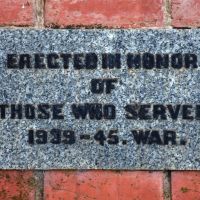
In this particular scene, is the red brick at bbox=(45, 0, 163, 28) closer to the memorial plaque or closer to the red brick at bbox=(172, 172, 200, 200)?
the memorial plaque

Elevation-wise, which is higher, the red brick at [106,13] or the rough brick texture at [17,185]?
the red brick at [106,13]

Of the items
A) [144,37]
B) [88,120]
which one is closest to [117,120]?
[88,120]

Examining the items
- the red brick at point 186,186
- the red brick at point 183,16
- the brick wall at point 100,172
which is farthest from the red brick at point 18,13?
the red brick at point 186,186

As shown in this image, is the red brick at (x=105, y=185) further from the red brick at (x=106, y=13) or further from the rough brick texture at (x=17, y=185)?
Answer: the red brick at (x=106, y=13)

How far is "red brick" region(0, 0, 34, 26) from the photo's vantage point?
115 cm

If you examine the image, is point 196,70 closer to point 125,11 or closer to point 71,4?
point 125,11

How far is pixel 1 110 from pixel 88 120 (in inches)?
7.4

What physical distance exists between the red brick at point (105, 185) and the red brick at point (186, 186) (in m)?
0.03

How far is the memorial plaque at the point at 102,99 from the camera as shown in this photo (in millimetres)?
1142

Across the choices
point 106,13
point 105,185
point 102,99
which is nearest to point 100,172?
point 105,185

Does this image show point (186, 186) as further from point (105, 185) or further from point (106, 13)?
point (106, 13)

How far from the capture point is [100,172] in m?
1.15

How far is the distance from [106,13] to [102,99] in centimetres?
19

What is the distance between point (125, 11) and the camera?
45.4 inches
